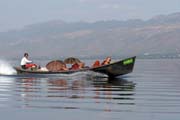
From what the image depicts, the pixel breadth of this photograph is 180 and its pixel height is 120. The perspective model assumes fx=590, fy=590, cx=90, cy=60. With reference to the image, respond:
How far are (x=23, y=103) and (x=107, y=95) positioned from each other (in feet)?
20.6

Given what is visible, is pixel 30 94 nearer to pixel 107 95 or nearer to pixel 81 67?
pixel 107 95

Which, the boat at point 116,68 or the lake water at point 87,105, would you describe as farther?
the boat at point 116,68

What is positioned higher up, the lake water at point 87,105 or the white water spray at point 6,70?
the white water spray at point 6,70

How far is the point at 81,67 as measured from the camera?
51.7 meters

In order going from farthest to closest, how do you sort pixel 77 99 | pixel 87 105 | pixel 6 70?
pixel 6 70 → pixel 77 99 → pixel 87 105

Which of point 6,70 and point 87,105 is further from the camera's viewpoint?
point 6,70

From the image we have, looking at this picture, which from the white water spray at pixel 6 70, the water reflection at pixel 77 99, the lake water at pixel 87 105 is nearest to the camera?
the lake water at pixel 87 105

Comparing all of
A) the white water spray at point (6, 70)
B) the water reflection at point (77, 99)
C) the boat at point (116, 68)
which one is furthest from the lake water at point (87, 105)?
the white water spray at point (6, 70)

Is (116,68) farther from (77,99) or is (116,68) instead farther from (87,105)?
(87,105)

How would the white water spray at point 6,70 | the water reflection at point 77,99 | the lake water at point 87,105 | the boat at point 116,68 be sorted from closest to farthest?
the lake water at point 87,105 → the water reflection at point 77,99 → the boat at point 116,68 → the white water spray at point 6,70

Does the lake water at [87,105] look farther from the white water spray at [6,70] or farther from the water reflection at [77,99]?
the white water spray at [6,70]

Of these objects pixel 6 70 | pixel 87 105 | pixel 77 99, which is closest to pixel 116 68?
pixel 6 70

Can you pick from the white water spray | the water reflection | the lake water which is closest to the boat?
the white water spray

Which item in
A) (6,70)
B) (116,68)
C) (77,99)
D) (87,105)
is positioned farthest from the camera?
(6,70)
